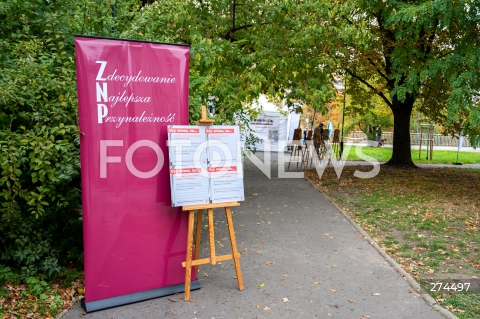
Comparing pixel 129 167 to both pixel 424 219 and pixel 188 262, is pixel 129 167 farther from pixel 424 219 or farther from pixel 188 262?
pixel 424 219

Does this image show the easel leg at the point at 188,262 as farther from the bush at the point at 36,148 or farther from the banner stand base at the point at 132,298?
the bush at the point at 36,148

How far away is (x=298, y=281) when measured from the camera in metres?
4.98

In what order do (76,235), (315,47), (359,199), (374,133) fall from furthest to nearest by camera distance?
(374,133) → (359,199) → (315,47) → (76,235)

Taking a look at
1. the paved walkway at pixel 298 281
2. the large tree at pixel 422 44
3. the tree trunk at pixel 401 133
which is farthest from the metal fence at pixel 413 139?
the paved walkway at pixel 298 281

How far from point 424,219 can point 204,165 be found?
5538 millimetres

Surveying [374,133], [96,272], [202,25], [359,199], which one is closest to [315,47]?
[202,25]

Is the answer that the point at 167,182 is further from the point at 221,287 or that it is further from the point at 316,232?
the point at 316,232

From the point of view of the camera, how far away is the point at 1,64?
473 centimetres

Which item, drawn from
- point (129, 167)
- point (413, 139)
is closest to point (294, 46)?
point (129, 167)

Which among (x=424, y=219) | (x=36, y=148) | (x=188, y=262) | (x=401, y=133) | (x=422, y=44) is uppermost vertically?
(x=422, y=44)

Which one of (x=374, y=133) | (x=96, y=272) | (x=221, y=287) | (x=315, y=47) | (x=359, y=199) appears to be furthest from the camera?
(x=374, y=133)

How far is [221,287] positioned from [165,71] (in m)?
2.68

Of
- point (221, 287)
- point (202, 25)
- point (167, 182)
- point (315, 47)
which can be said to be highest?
point (202, 25)

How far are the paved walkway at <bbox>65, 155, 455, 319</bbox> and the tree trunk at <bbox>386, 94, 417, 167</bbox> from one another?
992 centimetres
